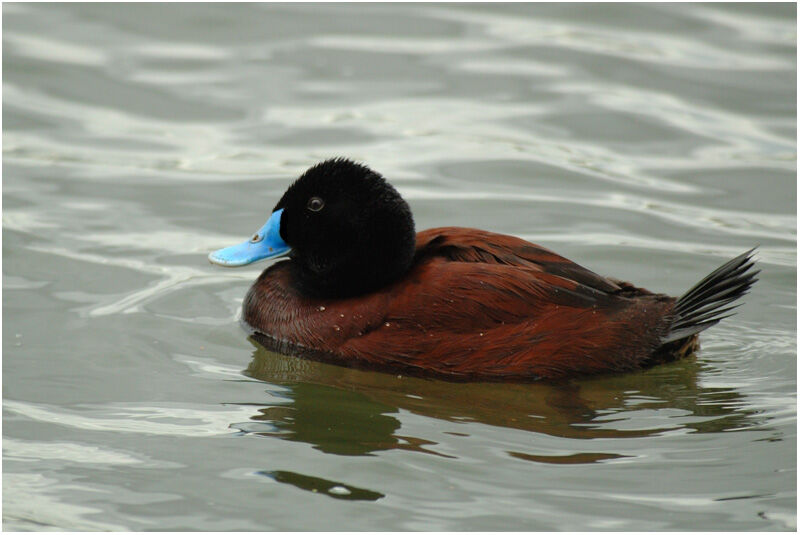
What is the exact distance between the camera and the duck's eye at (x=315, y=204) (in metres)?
6.34

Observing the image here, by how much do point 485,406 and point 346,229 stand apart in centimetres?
122

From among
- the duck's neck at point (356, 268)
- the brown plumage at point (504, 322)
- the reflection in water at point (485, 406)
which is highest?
the duck's neck at point (356, 268)

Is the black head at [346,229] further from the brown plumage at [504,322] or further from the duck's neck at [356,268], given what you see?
the brown plumage at [504,322]

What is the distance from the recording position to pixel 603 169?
31.3 feet

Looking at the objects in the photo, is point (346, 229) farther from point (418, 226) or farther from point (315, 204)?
point (418, 226)

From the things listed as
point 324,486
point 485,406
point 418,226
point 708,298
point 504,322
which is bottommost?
point 324,486

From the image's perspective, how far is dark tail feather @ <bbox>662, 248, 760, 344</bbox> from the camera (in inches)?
232

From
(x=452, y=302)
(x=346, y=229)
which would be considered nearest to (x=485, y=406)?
(x=452, y=302)

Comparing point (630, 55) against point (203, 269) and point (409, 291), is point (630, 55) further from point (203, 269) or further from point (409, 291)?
point (409, 291)

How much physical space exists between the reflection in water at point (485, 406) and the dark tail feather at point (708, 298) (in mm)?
300

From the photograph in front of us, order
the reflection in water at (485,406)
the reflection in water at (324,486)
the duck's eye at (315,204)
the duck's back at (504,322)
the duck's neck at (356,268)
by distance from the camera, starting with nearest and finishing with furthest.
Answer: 1. the reflection in water at (324,486)
2. the reflection in water at (485,406)
3. the duck's back at (504,322)
4. the duck's neck at (356,268)
5. the duck's eye at (315,204)

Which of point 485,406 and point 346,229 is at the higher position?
point 346,229

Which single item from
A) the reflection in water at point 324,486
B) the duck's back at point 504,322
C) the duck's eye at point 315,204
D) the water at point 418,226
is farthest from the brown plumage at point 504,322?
the reflection in water at point 324,486

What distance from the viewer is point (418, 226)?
331 inches
